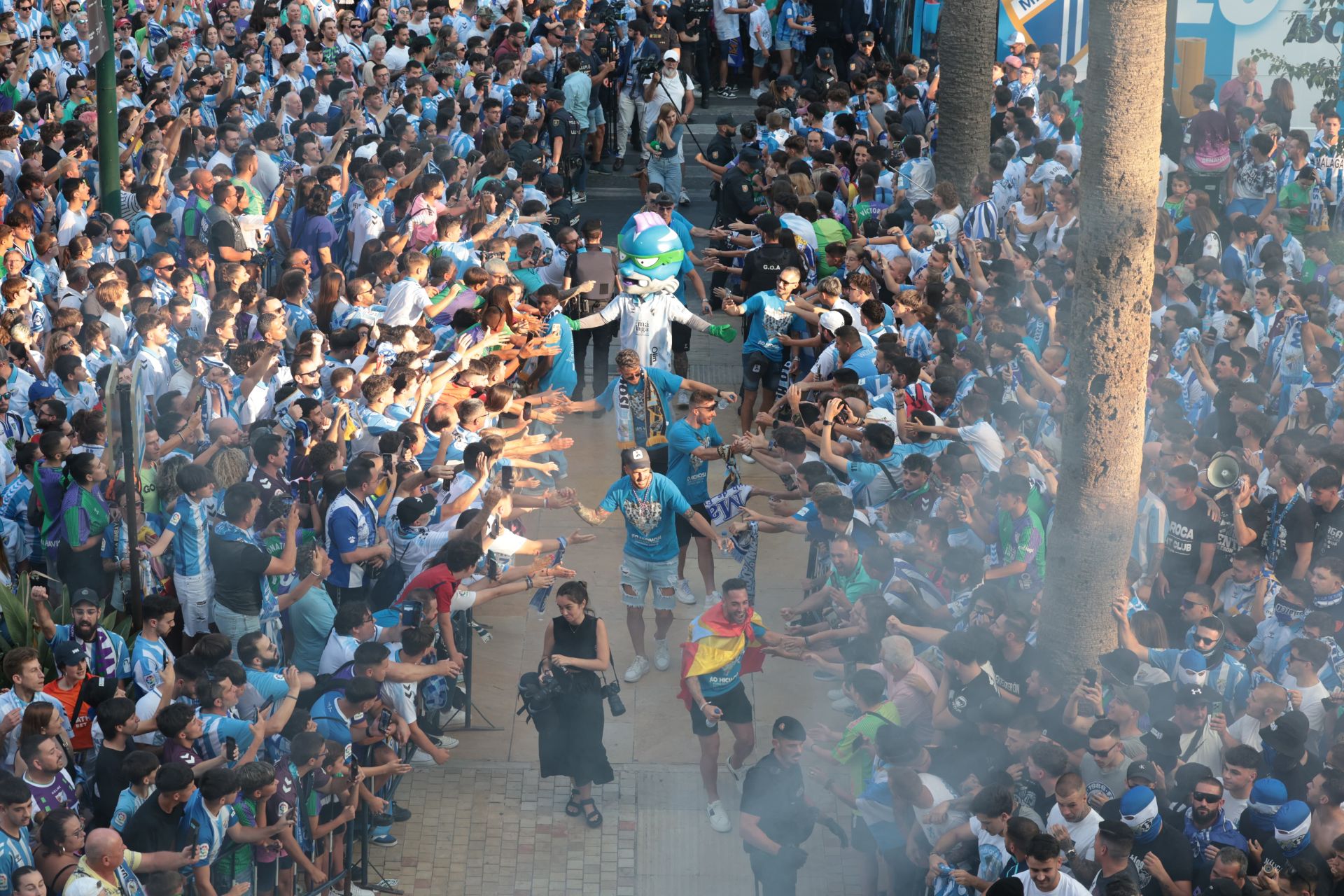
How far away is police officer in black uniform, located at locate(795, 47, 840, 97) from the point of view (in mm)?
19922

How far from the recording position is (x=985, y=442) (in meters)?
10.4

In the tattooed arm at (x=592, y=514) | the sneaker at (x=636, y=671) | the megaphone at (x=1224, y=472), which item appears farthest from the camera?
the sneaker at (x=636, y=671)

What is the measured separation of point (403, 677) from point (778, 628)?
3640 mm

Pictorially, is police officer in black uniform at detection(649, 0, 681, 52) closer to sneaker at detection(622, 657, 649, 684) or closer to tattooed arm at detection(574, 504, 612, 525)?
tattooed arm at detection(574, 504, 612, 525)

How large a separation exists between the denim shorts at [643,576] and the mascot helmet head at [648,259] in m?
3.27

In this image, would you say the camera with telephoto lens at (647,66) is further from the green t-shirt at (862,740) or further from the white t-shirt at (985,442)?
the green t-shirt at (862,740)

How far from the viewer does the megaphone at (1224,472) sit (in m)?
9.81

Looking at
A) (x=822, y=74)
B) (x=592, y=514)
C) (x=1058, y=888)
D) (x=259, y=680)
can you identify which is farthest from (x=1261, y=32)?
(x=259, y=680)

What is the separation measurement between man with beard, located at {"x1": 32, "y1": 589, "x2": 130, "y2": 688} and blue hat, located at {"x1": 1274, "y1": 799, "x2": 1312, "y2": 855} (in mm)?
5846

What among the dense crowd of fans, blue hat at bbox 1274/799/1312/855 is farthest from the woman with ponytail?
blue hat at bbox 1274/799/1312/855

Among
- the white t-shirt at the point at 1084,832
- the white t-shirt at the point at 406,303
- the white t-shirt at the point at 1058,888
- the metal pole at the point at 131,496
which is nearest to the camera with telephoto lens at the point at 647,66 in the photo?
the white t-shirt at the point at 406,303

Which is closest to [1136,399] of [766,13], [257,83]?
[257,83]

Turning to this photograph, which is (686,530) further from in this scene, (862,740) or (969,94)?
(969,94)

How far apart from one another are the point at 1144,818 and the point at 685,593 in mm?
5090
